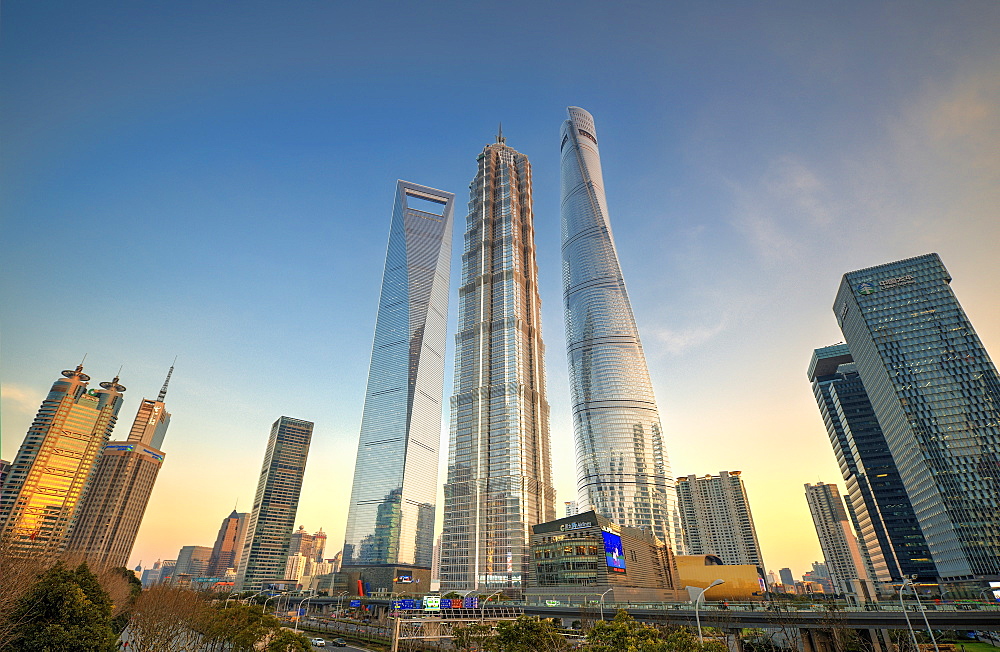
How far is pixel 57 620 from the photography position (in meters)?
33.3

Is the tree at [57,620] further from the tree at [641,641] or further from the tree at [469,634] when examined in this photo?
the tree at [469,634]

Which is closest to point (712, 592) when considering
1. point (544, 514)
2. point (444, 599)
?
point (544, 514)

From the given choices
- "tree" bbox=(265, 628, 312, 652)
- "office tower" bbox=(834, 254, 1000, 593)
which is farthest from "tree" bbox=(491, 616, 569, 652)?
"office tower" bbox=(834, 254, 1000, 593)

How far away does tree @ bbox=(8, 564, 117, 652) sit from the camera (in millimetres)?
32344

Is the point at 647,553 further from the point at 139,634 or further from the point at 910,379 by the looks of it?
the point at 139,634

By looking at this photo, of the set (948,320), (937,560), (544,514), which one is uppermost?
(948,320)

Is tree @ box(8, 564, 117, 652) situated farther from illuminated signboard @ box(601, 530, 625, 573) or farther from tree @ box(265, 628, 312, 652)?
illuminated signboard @ box(601, 530, 625, 573)

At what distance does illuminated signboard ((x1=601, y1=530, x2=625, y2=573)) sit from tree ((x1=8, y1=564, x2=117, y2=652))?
94.7 meters

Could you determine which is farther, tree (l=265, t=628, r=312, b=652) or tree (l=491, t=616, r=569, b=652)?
tree (l=265, t=628, r=312, b=652)

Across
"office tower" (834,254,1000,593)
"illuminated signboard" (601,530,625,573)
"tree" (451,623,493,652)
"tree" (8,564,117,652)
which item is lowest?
"tree" (451,623,493,652)

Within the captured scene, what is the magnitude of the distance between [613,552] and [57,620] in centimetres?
10231

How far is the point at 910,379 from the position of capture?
15475cm

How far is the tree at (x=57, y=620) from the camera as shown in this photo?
32.3m

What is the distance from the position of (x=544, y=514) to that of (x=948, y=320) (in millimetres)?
153690
